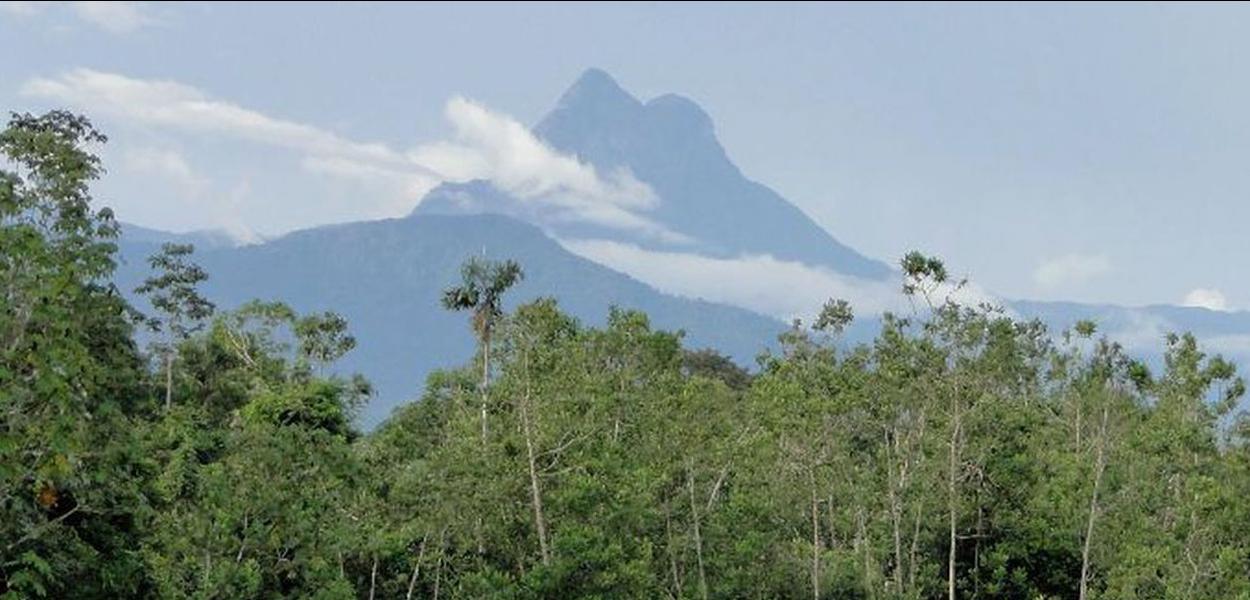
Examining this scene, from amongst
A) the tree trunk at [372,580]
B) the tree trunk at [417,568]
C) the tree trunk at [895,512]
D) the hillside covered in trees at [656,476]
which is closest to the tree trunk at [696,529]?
the hillside covered in trees at [656,476]

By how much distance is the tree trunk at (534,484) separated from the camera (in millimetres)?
29500

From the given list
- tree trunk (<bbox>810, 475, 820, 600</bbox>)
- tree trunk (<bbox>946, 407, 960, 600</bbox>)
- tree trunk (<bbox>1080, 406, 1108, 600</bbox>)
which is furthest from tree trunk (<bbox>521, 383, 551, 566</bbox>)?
tree trunk (<bbox>1080, 406, 1108, 600</bbox>)

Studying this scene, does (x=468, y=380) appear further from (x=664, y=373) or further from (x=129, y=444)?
(x=129, y=444)

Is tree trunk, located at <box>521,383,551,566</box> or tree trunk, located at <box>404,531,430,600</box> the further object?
tree trunk, located at <box>521,383,551,566</box>

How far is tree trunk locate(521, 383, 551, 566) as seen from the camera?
29500 millimetres

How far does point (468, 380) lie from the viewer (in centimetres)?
4450

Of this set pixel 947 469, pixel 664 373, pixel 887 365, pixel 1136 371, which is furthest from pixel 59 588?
pixel 1136 371

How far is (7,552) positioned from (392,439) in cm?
2602

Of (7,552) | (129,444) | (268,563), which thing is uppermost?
(129,444)

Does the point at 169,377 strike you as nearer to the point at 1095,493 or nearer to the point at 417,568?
the point at 417,568

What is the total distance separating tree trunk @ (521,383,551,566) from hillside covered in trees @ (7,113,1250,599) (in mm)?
111

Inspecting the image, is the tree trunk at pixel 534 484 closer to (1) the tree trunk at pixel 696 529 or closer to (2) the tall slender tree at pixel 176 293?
(1) the tree trunk at pixel 696 529

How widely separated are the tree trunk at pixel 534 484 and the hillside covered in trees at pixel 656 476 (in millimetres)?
111

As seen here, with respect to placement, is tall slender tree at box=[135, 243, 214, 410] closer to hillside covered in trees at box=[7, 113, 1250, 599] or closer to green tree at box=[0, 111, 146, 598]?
hillside covered in trees at box=[7, 113, 1250, 599]
